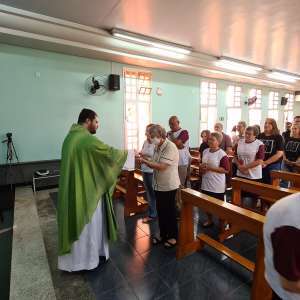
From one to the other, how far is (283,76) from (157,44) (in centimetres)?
605

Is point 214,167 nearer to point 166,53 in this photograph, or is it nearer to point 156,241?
point 156,241

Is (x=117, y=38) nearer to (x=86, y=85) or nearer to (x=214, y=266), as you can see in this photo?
(x=86, y=85)

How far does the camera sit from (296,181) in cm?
319

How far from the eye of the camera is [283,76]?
8492mm

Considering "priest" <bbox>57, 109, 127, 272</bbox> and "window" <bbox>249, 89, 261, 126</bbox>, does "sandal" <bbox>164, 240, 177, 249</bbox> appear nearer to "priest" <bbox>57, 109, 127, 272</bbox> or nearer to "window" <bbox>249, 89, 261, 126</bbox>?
"priest" <bbox>57, 109, 127, 272</bbox>

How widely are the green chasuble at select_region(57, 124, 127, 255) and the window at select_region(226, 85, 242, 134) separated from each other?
7530 mm

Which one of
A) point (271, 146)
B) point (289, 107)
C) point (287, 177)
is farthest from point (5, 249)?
point (289, 107)

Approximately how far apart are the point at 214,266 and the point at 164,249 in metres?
0.61

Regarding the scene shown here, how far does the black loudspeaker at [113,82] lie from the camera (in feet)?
18.7

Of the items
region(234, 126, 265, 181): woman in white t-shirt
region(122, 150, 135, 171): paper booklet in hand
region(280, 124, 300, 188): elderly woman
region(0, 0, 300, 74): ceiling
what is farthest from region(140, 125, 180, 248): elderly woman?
region(280, 124, 300, 188): elderly woman

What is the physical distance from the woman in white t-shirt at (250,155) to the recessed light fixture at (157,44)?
2840mm

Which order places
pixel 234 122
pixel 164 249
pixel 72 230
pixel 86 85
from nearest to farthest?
1. pixel 72 230
2. pixel 164 249
3. pixel 86 85
4. pixel 234 122

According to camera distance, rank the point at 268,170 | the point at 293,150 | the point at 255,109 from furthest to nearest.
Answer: the point at 255,109 < the point at 293,150 < the point at 268,170

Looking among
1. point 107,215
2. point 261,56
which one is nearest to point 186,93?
point 261,56
